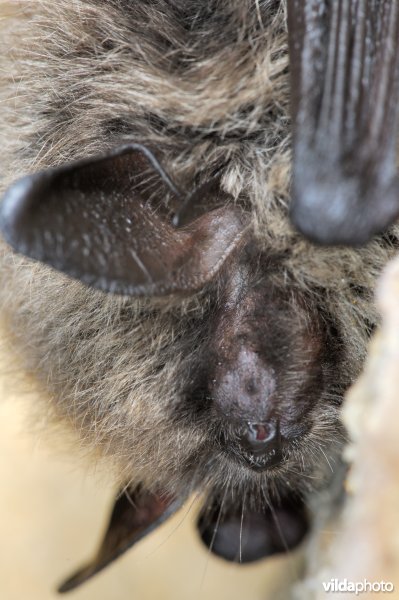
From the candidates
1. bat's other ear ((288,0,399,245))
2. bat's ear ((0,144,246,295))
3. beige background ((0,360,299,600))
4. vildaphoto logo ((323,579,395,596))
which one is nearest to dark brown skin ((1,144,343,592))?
bat's ear ((0,144,246,295))

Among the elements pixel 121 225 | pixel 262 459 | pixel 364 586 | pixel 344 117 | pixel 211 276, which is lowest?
pixel 262 459

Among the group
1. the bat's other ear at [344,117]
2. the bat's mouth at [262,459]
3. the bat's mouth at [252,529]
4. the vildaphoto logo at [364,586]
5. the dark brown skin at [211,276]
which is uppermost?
the bat's other ear at [344,117]

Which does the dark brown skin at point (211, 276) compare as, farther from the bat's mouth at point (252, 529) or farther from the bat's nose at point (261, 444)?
the bat's mouth at point (252, 529)

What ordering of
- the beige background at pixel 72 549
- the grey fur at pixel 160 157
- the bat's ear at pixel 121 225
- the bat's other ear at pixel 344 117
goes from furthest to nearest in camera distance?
1. the beige background at pixel 72 549
2. the grey fur at pixel 160 157
3. the bat's other ear at pixel 344 117
4. the bat's ear at pixel 121 225

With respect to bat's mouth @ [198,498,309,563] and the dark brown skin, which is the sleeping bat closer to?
the dark brown skin

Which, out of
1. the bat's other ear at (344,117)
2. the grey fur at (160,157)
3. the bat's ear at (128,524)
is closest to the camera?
the bat's other ear at (344,117)

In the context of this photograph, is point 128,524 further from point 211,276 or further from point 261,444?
point 211,276

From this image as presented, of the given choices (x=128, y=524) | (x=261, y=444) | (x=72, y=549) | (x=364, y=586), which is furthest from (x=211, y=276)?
(x=72, y=549)

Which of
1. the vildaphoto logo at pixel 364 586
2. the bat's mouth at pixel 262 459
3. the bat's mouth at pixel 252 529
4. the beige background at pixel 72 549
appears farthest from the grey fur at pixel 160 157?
the beige background at pixel 72 549
